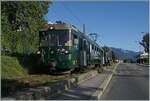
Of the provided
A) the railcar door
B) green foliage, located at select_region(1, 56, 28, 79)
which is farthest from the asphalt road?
the railcar door

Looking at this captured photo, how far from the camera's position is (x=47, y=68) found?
3547cm

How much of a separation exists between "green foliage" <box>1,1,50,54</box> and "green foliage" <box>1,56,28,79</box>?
594cm

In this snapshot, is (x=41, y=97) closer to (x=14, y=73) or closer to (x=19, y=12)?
Answer: (x=14, y=73)

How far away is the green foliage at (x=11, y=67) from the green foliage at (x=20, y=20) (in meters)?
5.94

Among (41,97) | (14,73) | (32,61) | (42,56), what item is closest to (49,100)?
(41,97)

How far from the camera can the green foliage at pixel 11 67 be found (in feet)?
99.6

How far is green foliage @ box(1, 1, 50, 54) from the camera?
3996 cm

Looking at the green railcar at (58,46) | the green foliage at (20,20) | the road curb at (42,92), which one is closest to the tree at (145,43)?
the green foliage at (20,20)

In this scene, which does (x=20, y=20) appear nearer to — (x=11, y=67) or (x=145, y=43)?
(x=11, y=67)

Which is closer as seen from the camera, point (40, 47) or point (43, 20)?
point (40, 47)

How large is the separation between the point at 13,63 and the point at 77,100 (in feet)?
A: 51.8

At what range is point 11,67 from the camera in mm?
31938

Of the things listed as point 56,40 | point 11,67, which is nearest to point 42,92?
point 11,67

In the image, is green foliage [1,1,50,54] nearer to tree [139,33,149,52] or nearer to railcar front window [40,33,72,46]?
railcar front window [40,33,72,46]
